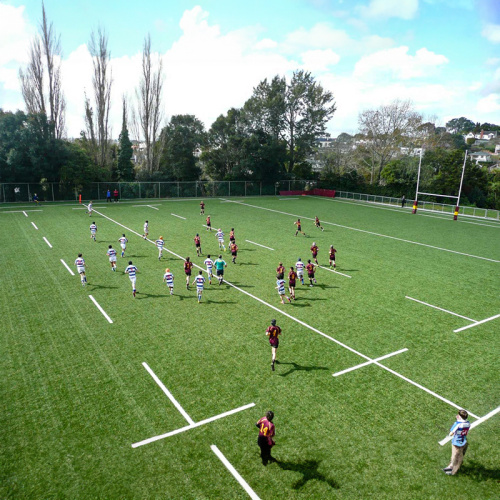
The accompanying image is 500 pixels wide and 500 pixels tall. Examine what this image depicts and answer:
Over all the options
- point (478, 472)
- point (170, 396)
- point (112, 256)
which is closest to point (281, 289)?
point (170, 396)

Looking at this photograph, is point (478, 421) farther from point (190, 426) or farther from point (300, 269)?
point (300, 269)

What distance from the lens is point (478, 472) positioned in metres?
8.21

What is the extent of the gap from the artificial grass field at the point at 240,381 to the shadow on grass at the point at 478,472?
0.05 meters

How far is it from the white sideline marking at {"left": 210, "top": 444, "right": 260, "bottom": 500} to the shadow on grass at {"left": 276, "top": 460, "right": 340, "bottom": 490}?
0.87 metres

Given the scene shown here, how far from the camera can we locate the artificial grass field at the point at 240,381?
7.96 meters

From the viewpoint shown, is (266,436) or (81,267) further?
(81,267)

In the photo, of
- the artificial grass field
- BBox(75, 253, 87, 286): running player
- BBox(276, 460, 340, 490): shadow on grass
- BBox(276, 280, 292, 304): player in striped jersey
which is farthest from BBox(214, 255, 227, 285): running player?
BBox(276, 460, 340, 490): shadow on grass

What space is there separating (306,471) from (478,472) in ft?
12.6

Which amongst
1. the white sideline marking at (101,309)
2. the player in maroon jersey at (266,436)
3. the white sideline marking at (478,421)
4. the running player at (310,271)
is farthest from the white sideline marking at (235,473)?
the running player at (310,271)

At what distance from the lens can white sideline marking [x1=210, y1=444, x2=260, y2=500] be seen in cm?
753

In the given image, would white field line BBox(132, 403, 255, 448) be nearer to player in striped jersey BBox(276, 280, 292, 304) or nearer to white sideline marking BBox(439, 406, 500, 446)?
white sideline marking BBox(439, 406, 500, 446)

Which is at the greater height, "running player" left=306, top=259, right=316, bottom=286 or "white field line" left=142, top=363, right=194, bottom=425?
"running player" left=306, top=259, right=316, bottom=286

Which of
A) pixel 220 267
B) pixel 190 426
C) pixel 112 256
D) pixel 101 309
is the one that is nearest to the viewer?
pixel 190 426

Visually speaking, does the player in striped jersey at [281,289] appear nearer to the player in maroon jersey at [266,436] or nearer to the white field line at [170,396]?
the white field line at [170,396]
